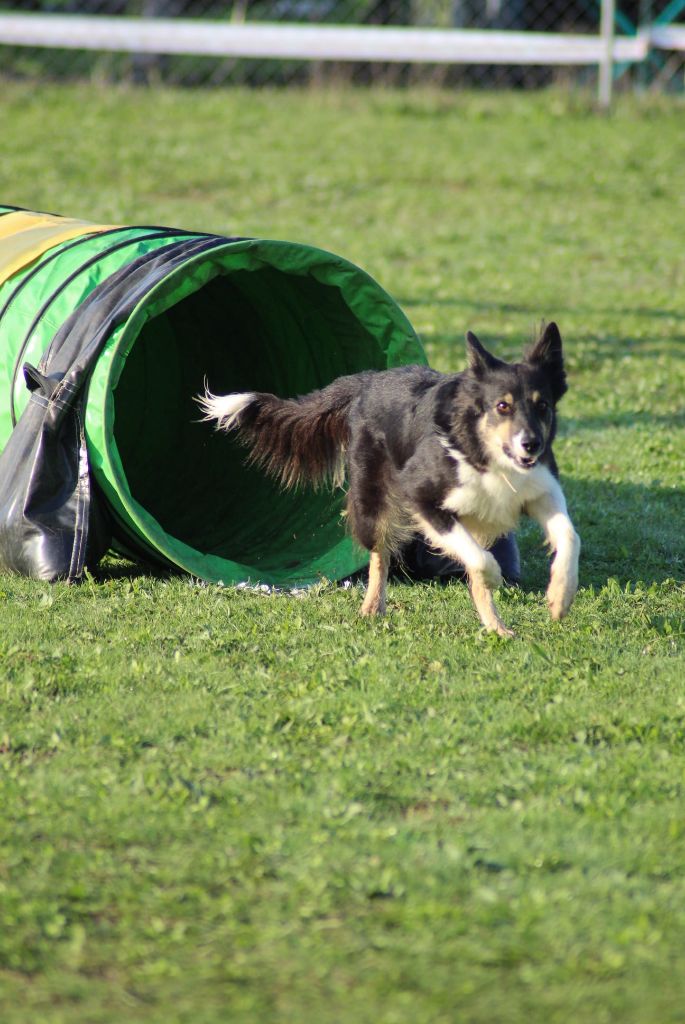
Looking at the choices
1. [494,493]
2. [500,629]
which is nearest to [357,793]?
[500,629]

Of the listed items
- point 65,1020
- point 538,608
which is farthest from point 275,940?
point 538,608

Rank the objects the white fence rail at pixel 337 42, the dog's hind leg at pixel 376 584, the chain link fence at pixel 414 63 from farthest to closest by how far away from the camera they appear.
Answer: the chain link fence at pixel 414 63 → the white fence rail at pixel 337 42 → the dog's hind leg at pixel 376 584

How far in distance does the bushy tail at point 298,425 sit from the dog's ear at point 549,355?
1.01 meters

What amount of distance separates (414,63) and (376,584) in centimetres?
1605

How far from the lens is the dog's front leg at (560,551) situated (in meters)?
5.38

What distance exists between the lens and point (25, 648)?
17.5 ft

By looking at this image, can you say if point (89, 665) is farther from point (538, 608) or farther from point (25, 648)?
point (538, 608)

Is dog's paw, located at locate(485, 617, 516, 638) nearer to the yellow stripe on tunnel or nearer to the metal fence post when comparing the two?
the yellow stripe on tunnel

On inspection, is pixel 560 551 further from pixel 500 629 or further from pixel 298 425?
pixel 298 425

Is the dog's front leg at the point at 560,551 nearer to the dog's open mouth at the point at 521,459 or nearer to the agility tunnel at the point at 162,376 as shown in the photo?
the dog's open mouth at the point at 521,459

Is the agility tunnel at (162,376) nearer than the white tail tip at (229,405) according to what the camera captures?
Yes

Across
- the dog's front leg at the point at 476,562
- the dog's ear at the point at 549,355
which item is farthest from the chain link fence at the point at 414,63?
the dog's front leg at the point at 476,562

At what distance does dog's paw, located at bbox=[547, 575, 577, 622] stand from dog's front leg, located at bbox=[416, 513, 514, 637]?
0.74 ft

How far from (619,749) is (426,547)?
7.69 ft
